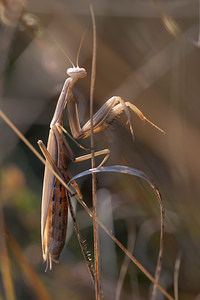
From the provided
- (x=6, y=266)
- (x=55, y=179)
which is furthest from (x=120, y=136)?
(x=6, y=266)

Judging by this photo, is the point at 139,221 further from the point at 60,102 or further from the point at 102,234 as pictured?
the point at 60,102

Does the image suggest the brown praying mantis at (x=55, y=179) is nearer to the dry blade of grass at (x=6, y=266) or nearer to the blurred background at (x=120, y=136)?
the dry blade of grass at (x=6, y=266)

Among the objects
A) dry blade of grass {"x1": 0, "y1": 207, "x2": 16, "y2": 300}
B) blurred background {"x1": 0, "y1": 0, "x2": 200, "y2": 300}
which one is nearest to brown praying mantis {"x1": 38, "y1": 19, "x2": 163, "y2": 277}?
dry blade of grass {"x1": 0, "y1": 207, "x2": 16, "y2": 300}

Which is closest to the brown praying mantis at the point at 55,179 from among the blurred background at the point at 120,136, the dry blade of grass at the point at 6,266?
the dry blade of grass at the point at 6,266

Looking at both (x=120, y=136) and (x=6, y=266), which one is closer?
(x=6, y=266)

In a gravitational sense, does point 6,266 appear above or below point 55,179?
below

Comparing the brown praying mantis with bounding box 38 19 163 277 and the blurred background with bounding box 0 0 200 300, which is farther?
the blurred background with bounding box 0 0 200 300

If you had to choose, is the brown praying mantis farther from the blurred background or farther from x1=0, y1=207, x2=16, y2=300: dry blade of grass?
the blurred background

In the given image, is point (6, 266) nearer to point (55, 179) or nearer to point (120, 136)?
point (55, 179)
